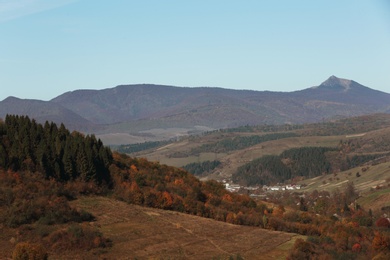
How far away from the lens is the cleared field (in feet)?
210

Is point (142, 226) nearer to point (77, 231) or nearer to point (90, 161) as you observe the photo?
point (77, 231)

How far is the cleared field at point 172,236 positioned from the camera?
6406cm

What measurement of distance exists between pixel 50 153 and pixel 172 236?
1075 inches

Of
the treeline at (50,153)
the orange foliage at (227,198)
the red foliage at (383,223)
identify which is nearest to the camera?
the treeline at (50,153)

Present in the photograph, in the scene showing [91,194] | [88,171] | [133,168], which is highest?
[88,171]

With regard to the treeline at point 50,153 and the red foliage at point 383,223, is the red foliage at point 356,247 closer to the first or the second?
the red foliage at point 383,223

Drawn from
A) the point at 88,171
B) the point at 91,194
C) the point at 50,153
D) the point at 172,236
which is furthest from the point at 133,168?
the point at 172,236

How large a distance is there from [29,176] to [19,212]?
14581 mm

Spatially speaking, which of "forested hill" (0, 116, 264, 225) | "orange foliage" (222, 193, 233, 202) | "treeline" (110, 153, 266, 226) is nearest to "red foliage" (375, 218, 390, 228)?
"treeline" (110, 153, 266, 226)

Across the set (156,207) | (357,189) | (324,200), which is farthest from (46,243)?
(357,189)

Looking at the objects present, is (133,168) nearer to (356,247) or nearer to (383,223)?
(356,247)

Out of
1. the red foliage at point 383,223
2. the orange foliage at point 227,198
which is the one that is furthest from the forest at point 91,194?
the red foliage at point 383,223

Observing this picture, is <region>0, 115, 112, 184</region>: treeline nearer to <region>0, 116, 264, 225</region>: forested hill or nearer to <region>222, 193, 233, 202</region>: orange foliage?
<region>0, 116, 264, 225</region>: forested hill

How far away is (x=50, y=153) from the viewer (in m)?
87.1
